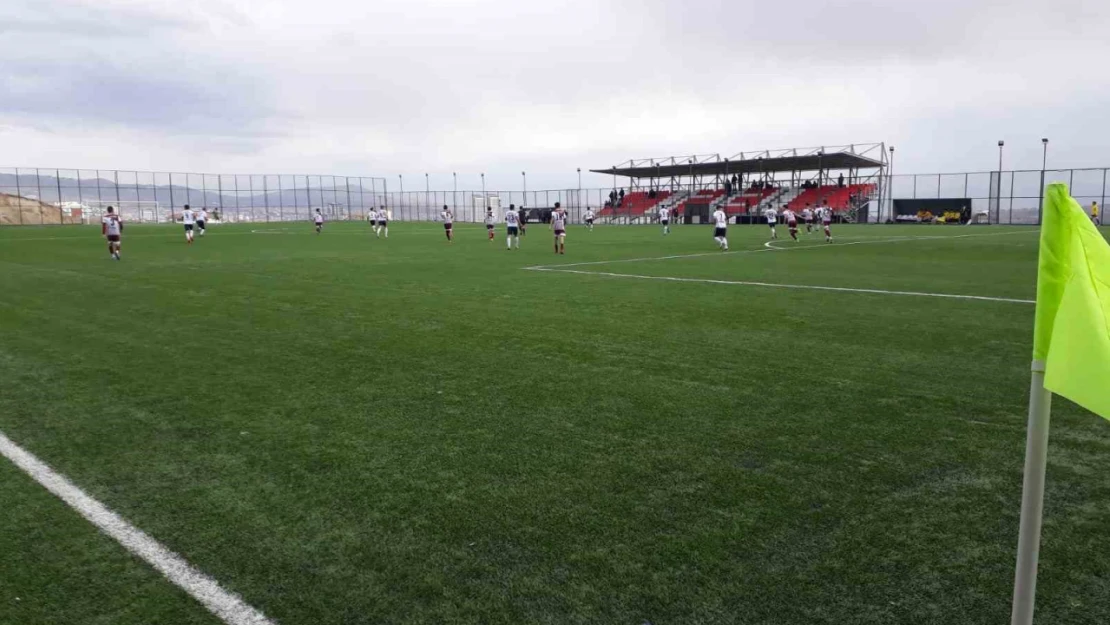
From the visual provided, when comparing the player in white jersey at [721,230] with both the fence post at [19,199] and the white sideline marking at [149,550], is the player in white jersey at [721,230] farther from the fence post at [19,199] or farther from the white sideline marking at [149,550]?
the fence post at [19,199]

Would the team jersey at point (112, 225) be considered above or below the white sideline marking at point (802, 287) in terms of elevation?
above

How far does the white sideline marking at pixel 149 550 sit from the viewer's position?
3229 mm

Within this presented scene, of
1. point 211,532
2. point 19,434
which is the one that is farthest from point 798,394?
point 19,434

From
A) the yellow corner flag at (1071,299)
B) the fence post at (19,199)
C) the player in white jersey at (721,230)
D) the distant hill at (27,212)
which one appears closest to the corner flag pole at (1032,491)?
the yellow corner flag at (1071,299)

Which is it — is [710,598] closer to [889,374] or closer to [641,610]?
[641,610]

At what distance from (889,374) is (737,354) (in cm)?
158

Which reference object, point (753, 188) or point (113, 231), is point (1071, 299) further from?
point (753, 188)

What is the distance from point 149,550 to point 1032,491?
377 cm

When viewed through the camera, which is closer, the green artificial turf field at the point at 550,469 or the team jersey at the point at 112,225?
the green artificial turf field at the point at 550,469

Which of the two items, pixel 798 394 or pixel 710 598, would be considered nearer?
pixel 710 598

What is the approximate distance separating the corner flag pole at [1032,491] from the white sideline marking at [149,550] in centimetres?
271

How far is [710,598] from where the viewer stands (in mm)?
3283

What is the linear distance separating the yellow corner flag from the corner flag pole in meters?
0.10

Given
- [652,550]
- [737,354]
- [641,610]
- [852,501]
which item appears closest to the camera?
[641,610]
